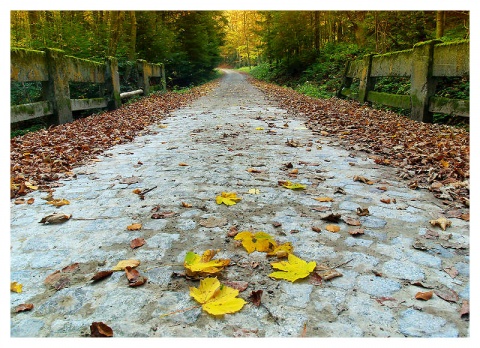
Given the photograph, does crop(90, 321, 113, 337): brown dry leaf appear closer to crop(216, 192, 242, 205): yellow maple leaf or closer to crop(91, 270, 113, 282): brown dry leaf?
crop(91, 270, 113, 282): brown dry leaf

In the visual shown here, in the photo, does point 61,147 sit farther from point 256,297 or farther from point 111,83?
point 111,83

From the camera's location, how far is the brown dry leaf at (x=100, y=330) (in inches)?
52.9

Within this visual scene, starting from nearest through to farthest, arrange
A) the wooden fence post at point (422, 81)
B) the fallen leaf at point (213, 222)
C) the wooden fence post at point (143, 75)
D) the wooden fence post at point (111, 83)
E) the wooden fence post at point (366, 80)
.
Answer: the fallen leaf at point (213, 222), the wooden fence post at point (422, 81), the wooden fence post at point (366, 80), the wooden fence post at point (111, 83), the wooden fence post at point (143, 75)

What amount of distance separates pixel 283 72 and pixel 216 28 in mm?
10712

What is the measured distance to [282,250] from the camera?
1.97m

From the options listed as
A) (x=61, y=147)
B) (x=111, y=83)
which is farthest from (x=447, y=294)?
(x=111, y=83)

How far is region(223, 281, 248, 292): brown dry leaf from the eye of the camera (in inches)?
64.1

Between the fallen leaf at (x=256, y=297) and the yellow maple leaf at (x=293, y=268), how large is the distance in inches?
7.6

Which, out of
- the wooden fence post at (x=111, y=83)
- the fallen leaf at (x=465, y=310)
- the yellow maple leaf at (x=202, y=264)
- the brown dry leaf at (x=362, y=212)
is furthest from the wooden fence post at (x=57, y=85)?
the fallen leaf at (x=465, y=310)

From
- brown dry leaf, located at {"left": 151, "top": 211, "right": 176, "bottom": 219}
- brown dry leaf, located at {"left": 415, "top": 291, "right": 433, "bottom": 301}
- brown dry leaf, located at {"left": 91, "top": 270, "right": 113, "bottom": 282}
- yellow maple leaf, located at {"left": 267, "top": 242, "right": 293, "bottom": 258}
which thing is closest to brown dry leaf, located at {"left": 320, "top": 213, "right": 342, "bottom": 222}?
yellow maple leaf, located at {"left": 267, "top": 242, "right": 293, "bottom": 258}

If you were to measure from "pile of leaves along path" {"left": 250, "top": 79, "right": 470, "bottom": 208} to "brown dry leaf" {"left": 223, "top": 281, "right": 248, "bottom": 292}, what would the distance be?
1.85 m

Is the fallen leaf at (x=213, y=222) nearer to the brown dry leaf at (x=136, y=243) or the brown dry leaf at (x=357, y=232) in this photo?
the brown dry leaf at (x=136, y=243)

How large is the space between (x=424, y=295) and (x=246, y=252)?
35.1 inches

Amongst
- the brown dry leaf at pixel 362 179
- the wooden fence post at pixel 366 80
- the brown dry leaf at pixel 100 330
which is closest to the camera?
the brown dry leaf at pixel 100 330
